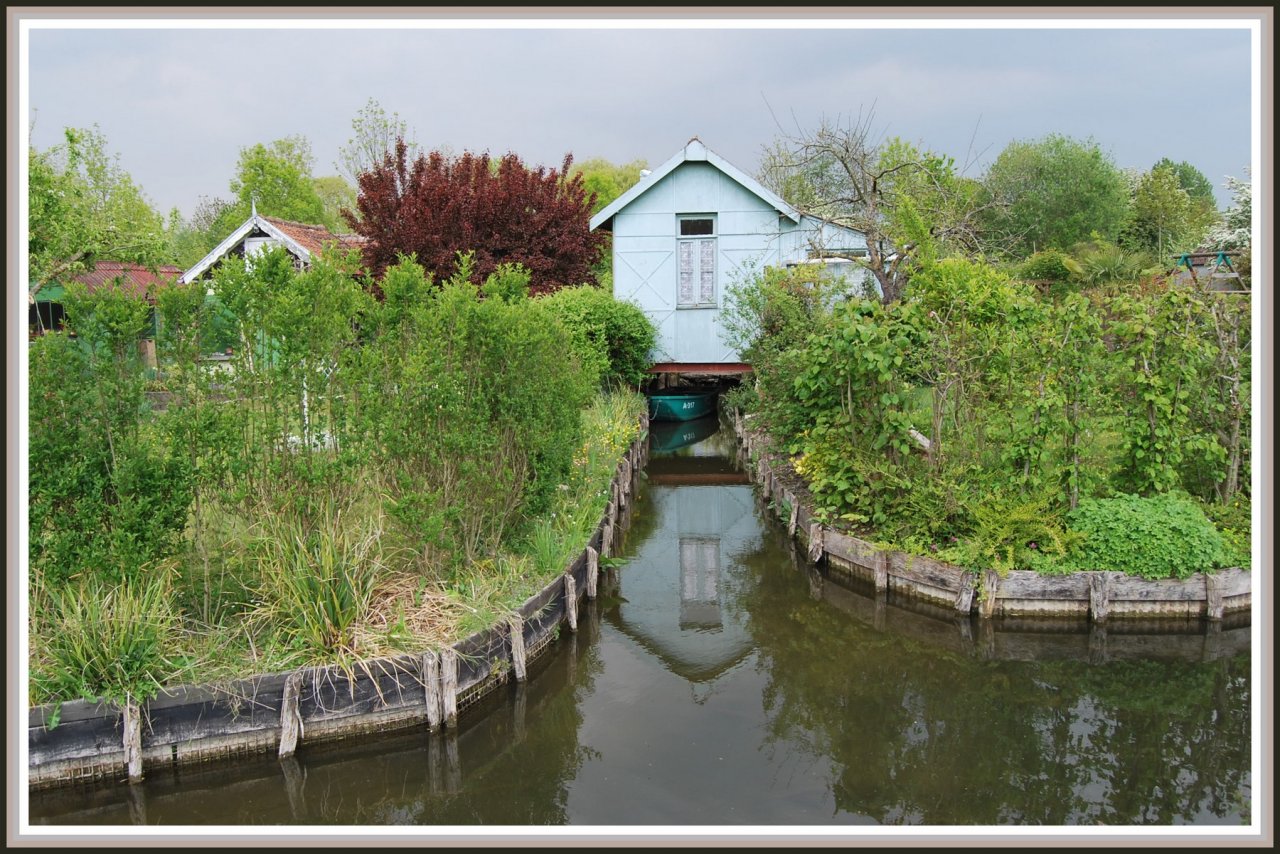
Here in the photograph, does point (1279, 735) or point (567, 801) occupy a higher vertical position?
point (1279, 735)

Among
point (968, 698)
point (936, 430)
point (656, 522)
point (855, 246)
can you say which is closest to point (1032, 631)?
point (968, 698)

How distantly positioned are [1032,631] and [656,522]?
561cm

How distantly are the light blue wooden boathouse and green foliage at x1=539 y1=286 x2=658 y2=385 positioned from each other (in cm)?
70

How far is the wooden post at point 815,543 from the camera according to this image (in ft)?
32.0

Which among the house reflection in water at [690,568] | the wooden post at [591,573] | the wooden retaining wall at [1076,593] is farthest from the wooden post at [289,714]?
the wooden retaining wall at [1076,593]

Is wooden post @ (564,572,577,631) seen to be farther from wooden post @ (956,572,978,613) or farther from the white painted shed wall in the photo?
the white painted shed wall

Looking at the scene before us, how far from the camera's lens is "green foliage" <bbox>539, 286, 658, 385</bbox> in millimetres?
15906

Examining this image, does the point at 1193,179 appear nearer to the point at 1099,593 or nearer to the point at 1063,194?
the point at 1063,194

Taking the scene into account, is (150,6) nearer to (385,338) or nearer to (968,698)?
(385,338)

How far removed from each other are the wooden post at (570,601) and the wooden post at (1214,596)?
5697mm

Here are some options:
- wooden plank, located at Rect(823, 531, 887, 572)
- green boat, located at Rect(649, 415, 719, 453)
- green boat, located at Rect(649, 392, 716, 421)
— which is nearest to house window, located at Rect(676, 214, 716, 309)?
green boat, located at Rect(649, 392, 716, 421)

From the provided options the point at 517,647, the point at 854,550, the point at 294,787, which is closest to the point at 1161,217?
the point at 854,550

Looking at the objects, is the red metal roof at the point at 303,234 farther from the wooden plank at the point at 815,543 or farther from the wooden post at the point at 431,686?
the wooden post at the point at 431,686

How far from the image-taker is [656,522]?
12297 mm
